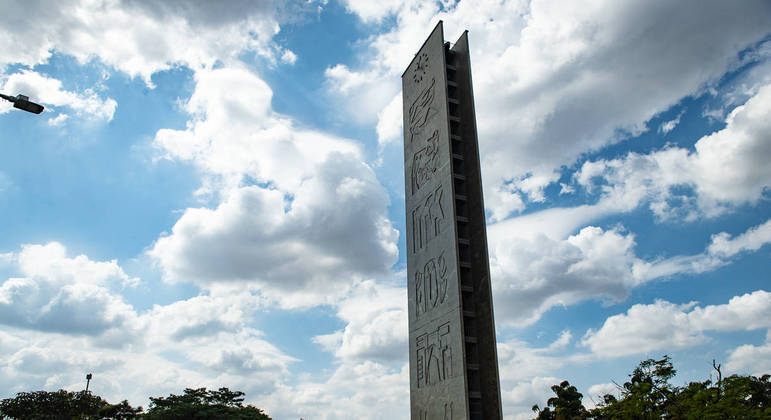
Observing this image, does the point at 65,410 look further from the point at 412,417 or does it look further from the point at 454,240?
the point at 454,240

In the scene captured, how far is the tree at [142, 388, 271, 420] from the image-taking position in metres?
42.0

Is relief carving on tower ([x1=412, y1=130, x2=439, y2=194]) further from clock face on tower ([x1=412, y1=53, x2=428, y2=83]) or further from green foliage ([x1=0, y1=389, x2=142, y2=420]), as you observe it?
green foliage ([x1=0, y1=389, x2=142, y2=420])

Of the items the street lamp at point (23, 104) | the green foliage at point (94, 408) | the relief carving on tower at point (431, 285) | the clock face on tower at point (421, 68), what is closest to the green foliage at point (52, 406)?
the green foliage at point (94, 408)

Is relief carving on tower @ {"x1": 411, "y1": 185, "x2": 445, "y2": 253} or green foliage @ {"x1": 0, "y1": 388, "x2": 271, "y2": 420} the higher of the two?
relief carving on tower @ {"x1": 411, "y1": 185, "x2": 445, "y2": 253}

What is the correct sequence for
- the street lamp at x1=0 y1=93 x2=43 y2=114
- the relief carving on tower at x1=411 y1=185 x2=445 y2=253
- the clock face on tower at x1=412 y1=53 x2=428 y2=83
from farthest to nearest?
the clock face on tower at x1=412 y1=53 x2=428 y2=83, the relief carving on tower at x1=411 y1=185 x2=445 y2=253, the street lamp at x1=0 y1=93 x2=43 y2=114

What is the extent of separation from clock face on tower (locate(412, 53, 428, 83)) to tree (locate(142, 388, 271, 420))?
30345 mm

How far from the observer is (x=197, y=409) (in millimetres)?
43062

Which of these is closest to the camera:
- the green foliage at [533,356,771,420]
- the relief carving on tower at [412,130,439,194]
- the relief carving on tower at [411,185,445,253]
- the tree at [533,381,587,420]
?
the green foliage at [533,356,771,420]

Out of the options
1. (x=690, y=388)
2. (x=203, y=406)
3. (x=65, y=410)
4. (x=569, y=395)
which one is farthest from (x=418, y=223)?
(x=65, y=410)

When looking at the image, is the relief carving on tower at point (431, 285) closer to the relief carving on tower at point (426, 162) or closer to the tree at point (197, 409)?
the relief carving on tower at point (426, 162)

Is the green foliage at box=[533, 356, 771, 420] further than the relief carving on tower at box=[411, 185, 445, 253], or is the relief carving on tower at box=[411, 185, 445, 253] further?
the relief carving on tower at box=[411, 185, 445, 253]

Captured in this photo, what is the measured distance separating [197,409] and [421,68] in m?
31.5

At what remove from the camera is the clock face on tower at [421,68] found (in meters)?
29.8

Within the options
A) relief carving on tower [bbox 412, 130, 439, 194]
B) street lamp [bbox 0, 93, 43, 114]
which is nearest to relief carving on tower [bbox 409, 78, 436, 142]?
relief carving on tower [bbox 412, 130, 439, 194]
